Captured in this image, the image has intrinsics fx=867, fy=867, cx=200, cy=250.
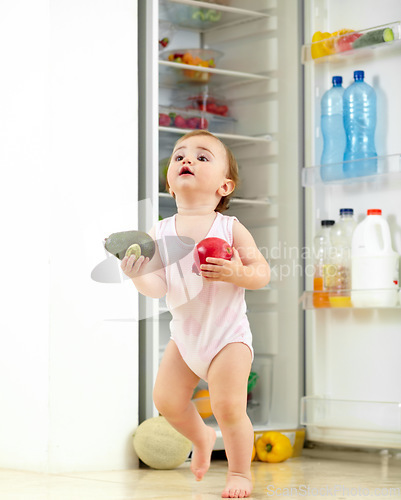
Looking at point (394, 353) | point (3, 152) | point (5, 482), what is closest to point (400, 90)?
point (394, 353)

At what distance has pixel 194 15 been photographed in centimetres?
358

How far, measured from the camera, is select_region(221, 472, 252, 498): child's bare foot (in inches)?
87.4

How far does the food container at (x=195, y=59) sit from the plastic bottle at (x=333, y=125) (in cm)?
51

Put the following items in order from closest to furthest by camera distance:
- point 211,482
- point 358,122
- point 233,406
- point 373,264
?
point 233,406
point 211,482
point 373,264
point 358,122

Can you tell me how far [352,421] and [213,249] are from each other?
132cm

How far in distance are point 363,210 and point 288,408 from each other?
2.78ft

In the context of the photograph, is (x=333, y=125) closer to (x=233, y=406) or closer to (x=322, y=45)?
(x=322, y=45)

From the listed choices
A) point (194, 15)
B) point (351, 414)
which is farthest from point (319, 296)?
point (194, 15)

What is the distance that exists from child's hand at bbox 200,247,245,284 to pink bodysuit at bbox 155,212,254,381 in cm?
12

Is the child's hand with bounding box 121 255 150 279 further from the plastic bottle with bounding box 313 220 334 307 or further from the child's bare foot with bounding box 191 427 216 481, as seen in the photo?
the plastic bottle with bounding box 313 220 334 307

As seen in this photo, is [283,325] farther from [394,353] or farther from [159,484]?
[159,484]

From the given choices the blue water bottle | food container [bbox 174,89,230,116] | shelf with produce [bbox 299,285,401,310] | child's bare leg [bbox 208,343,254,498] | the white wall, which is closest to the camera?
child's bare leg [bbox 208,343,254,498]

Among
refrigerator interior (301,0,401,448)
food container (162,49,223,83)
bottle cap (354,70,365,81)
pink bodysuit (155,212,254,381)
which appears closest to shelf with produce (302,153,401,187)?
refrigerator interior (301,0,401,448)

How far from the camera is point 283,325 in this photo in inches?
137
